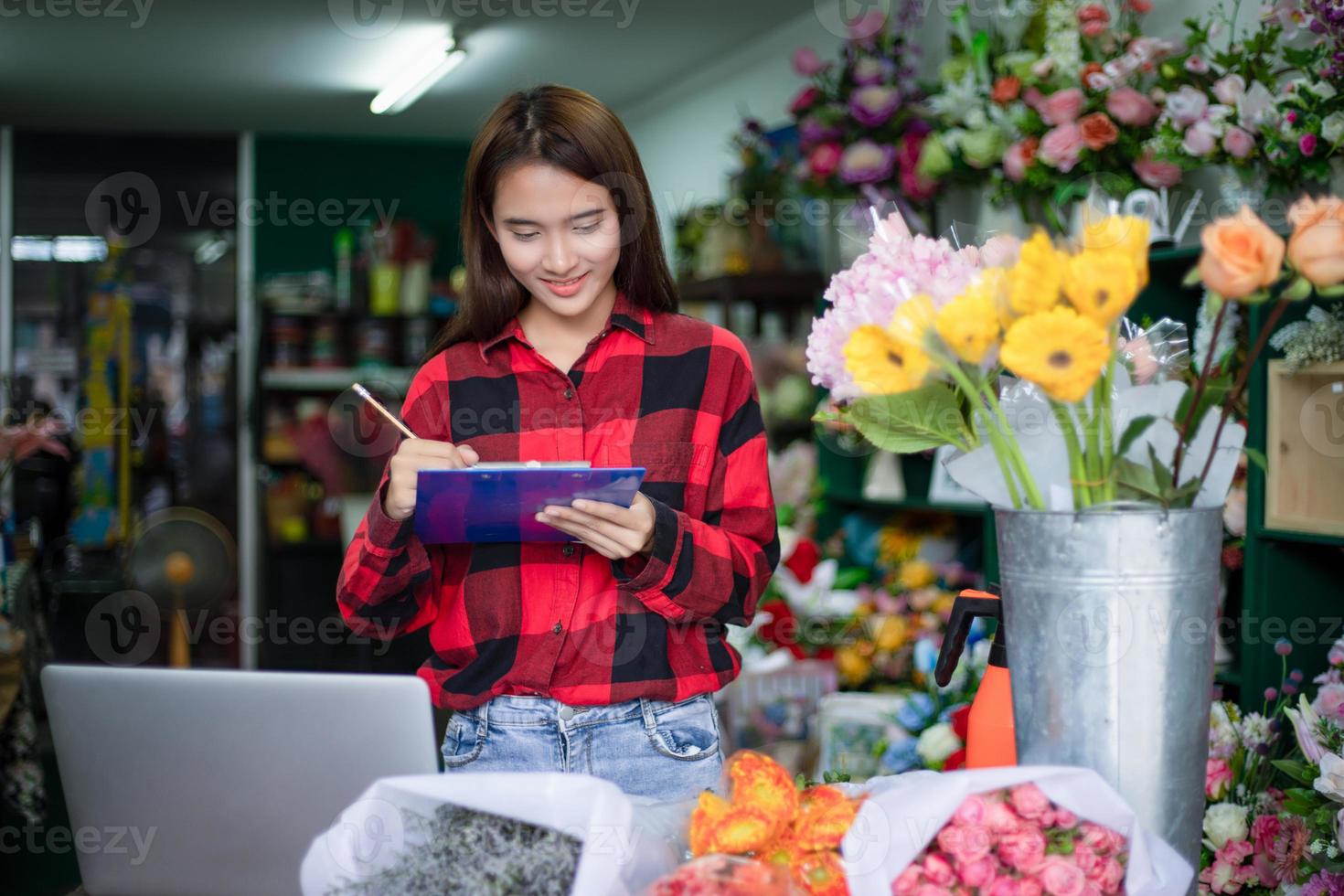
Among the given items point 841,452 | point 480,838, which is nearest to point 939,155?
point 841,452

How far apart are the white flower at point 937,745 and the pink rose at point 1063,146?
1.33 metres

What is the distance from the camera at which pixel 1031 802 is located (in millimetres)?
916

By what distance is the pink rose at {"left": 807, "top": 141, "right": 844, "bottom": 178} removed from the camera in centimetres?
362

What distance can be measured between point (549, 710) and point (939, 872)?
23.6 inches

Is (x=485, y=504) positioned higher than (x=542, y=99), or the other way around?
(x=542, y=99)

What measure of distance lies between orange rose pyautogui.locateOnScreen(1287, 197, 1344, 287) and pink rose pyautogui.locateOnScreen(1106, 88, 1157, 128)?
1973 mm

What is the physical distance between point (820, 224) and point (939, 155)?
4.81ft

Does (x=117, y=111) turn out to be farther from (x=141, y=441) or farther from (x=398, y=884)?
(x=398, y=884)

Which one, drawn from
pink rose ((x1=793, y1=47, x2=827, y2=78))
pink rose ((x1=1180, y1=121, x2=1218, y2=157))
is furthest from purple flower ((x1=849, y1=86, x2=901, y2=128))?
pink rose ((x1=1180, y1=121, x2=1218, y2=157))

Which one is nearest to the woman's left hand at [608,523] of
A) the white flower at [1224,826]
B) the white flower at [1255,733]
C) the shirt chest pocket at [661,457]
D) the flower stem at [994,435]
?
the shirt chest pocket at [661,457]

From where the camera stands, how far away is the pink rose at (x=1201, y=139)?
2455mm

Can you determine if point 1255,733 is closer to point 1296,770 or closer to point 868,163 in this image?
point 1296,770

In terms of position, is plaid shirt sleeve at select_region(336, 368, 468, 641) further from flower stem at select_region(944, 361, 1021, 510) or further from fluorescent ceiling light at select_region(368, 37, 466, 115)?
fluorescent ceiling light at select_region(368, 37, 466, 115)

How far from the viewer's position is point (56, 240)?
7.18 metres
